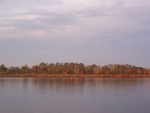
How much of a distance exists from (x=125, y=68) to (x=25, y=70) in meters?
53.1

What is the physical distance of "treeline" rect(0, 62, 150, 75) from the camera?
13888 cm

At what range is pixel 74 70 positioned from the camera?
145m

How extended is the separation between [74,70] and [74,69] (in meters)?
1.11

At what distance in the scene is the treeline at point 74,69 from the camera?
138875 millimetres

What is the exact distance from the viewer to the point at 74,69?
146m

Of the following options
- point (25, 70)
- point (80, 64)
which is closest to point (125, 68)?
point (80, 64)

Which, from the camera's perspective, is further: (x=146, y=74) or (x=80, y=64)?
(x=80, y=64)

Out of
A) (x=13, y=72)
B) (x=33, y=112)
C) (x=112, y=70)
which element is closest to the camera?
(x=33, y=112)

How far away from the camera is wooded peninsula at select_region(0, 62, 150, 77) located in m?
138

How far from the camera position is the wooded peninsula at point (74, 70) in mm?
137750

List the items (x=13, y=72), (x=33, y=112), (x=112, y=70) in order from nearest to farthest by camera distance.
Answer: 1. (x=33, y=112)
2. (x=112, y=70)
3. (x=13, y=72)

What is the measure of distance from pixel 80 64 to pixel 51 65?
1634cm

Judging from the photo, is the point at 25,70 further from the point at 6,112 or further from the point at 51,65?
the point at 6,112

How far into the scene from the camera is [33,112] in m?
21.4
